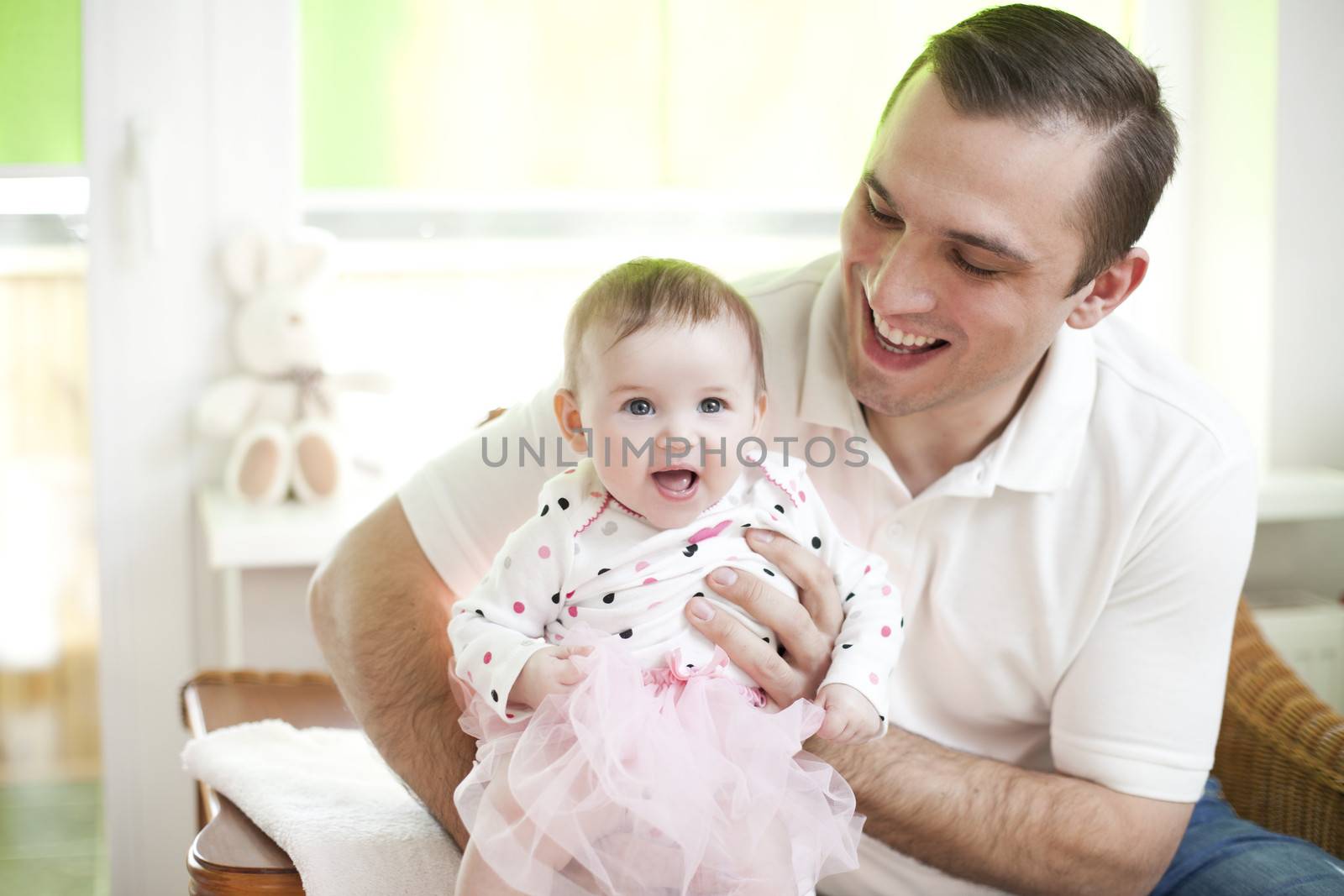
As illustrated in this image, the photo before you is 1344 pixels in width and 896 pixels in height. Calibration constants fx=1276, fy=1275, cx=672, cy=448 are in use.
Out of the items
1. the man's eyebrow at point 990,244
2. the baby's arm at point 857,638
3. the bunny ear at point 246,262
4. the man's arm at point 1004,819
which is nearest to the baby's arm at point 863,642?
the baby's arm at point 857,638

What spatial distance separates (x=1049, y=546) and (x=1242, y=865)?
1.60 ft

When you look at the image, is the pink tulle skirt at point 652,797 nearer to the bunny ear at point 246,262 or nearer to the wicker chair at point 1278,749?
the wicker chair at point 1278,749

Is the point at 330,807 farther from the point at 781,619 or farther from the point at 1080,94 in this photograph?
the point at 1080,94

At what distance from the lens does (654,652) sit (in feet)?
4.32

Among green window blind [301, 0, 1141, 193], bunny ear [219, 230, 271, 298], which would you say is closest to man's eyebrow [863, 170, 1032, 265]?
green window blind [301, 0, 1141, 193]

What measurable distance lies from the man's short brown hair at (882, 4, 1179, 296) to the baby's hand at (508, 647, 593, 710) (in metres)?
0.74

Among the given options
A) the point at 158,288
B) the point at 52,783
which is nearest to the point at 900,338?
the point at 158,288

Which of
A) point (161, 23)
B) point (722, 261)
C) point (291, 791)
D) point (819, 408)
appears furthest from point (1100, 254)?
point (161, 23)

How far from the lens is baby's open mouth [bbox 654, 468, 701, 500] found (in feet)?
4.30

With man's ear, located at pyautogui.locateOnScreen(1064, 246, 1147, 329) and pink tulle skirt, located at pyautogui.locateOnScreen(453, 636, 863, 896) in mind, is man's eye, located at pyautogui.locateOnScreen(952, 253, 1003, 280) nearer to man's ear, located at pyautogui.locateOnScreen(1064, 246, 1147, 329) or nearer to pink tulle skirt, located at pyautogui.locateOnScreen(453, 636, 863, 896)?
man's ear, located at pyautogui.locateOnScreen(1064, 246, 1147, 329)

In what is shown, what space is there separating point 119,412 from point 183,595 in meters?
0.40

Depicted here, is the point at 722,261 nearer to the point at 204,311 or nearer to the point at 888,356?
the point at 204,311

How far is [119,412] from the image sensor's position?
257cm

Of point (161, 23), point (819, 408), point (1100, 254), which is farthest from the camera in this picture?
point (161, 23)
